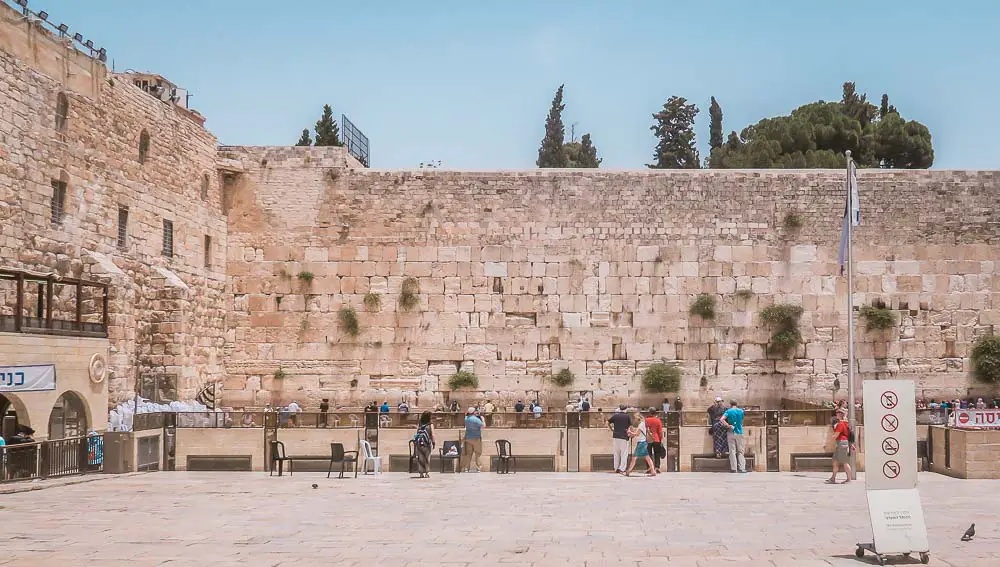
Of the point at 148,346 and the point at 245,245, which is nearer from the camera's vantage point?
the point at 148,346

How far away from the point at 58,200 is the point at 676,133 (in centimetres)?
3195

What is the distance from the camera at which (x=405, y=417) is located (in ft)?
53.1

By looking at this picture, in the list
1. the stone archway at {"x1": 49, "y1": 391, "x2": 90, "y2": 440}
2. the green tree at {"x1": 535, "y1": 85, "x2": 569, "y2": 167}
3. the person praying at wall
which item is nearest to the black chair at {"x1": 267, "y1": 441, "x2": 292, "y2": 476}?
the stone archway at {"x1": 49, "y1": 391, "x2": 90, "y2": 440}

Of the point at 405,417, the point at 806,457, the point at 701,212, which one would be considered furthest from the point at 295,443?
the point at 701,212

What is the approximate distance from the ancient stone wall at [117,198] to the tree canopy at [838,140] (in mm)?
18335

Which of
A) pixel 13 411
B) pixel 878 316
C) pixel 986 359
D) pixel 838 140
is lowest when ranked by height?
pixel 13 411

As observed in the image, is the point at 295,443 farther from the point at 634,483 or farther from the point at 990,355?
the point at 990,355

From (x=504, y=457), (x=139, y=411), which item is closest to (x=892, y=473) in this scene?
(x=504, y=457)

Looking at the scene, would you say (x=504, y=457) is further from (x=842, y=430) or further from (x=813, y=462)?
(x=842, y=430)

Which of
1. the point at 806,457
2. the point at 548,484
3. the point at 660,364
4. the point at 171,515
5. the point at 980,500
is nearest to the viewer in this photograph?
the point at 171,515

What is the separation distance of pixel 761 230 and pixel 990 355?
19.0 feet

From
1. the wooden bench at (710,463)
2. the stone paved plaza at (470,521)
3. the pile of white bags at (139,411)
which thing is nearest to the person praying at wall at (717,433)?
the wooden bench at (710,463)

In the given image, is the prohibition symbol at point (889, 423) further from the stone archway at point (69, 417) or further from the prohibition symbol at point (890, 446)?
the stone archway at point (69, 417)

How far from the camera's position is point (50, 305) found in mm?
14977
